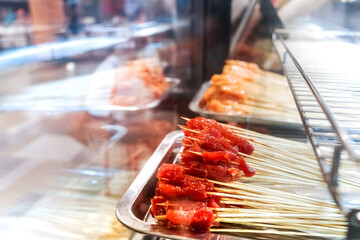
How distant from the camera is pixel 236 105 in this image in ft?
7.29

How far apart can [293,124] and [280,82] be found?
0.46 metres

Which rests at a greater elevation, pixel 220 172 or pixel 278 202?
pixel 220 172

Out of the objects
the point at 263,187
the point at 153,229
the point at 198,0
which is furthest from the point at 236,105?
the point at 198,0

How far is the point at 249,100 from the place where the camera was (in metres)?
2.25

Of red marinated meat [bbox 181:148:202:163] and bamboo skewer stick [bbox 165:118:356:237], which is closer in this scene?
bamboo skewer stick [bbox 165:118:356:237]

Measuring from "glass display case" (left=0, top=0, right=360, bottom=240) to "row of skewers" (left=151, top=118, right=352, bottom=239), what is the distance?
42cm

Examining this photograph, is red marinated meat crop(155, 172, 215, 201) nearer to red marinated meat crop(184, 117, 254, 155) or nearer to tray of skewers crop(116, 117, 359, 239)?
tray of skewers crop(116, 117, 359, 239)

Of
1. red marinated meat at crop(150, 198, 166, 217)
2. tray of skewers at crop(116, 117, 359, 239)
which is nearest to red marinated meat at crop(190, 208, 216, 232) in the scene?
tray of skewers at crop(116, 117, 359, 239)

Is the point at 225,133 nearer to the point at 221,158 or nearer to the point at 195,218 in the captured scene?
the point at 221,158

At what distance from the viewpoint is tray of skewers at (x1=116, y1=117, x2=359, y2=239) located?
42.4 inches

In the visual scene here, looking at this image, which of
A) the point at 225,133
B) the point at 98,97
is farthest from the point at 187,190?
the point at 98,97

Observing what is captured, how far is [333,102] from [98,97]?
5.94 feet

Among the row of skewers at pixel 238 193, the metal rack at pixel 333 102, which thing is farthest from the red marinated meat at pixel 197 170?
the metal rack at pixel 333 102

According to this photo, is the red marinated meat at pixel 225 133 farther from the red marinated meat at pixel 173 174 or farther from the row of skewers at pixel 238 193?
the red marinated meat at pixel 173 174
